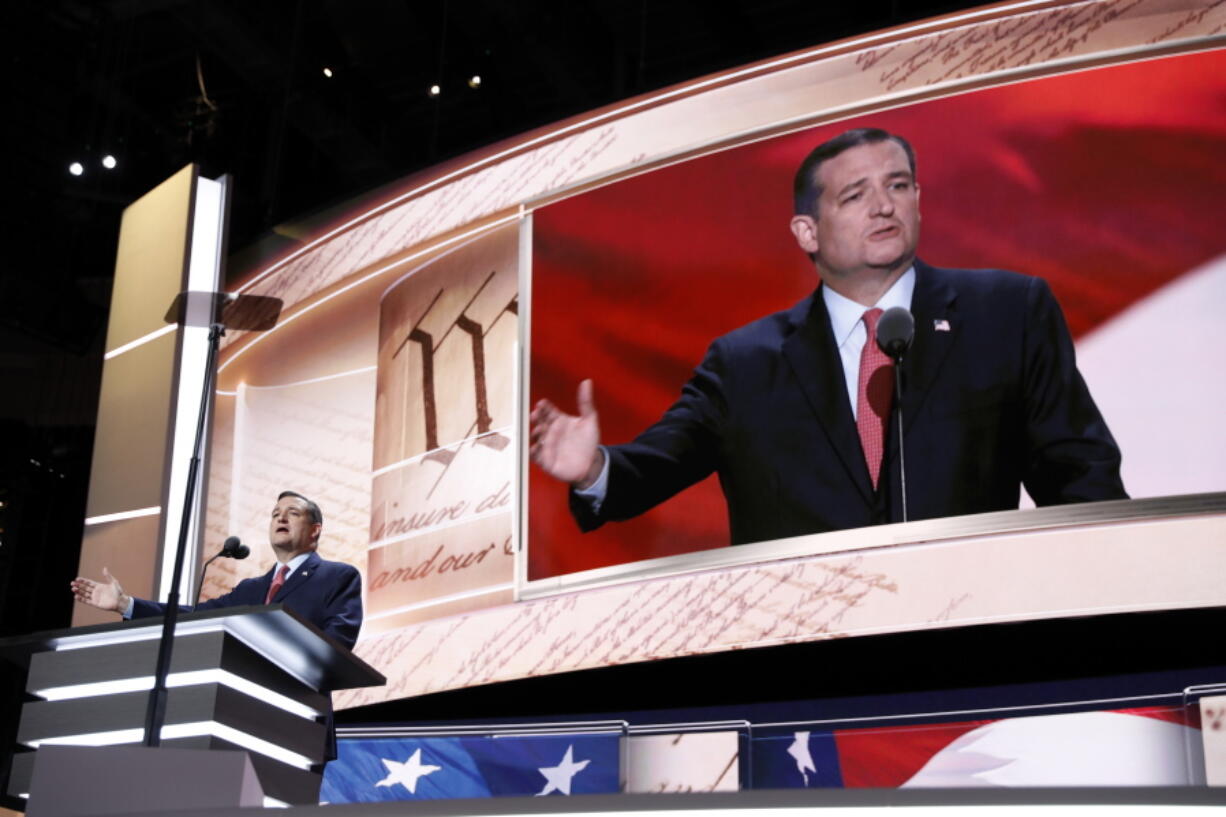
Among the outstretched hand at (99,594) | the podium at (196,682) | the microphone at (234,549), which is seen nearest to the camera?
the podium at (196,682)

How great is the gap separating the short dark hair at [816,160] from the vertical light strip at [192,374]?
83.0 inches

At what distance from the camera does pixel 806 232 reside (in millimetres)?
4043

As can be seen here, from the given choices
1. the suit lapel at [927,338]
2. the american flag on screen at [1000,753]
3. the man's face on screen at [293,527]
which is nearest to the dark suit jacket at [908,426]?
the suit lapel at [927,338]

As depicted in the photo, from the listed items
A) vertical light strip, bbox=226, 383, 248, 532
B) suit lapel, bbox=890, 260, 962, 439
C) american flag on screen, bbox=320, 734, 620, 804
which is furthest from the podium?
vertical light strip, bbox=226, 383, 248, 532

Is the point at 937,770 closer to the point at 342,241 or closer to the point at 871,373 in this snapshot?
the point at 871,373

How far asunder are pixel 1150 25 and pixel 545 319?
199 cm

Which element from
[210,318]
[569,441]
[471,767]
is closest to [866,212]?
[569,441]

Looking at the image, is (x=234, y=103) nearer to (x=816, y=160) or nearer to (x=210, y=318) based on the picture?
(x=816, y=160)

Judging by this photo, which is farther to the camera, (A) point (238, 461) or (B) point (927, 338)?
(A) point (238, 461)

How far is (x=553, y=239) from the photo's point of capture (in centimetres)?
450

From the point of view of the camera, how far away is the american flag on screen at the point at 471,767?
3.82 metres

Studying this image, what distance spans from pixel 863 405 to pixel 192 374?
103 inches

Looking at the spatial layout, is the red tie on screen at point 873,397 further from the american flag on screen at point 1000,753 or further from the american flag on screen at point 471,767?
the american flag on screen at point 471,767

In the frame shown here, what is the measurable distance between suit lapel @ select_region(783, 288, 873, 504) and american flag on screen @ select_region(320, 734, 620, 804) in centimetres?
103
